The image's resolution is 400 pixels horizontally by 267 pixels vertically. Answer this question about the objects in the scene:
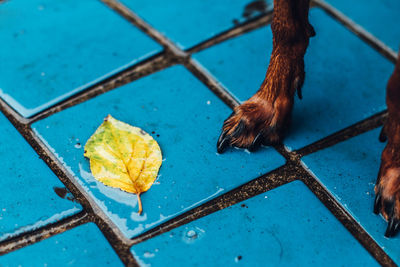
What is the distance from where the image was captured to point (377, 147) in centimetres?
146

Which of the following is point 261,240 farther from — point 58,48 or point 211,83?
point 58,48

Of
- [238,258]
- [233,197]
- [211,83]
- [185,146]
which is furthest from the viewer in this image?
[211,83]

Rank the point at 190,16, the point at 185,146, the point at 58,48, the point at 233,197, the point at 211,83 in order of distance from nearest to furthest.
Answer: the point at 233,197, the point at 185,146, the point at 211,83, the point at 58,48, the point at 190,16

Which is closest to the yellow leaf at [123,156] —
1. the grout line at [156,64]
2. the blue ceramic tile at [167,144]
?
the blue ceramic tile at [167,144]

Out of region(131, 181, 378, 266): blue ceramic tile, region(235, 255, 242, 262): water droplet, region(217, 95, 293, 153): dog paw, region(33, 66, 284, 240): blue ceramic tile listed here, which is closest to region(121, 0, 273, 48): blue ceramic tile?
region(33, 66, 284, 240): blue ceramic tile

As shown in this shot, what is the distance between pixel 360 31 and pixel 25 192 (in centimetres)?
130

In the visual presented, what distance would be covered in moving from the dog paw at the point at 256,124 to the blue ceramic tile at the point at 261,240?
7.3 inches

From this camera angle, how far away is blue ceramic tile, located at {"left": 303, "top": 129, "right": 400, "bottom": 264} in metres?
1.26

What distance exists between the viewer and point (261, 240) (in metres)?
1.24

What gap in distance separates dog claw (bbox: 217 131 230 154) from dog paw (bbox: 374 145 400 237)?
0.42 meters

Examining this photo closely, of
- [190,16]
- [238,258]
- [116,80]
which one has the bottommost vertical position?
[238,258]

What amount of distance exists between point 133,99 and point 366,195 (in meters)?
0.76

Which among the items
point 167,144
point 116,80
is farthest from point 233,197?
point 116,80

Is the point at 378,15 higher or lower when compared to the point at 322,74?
higher
